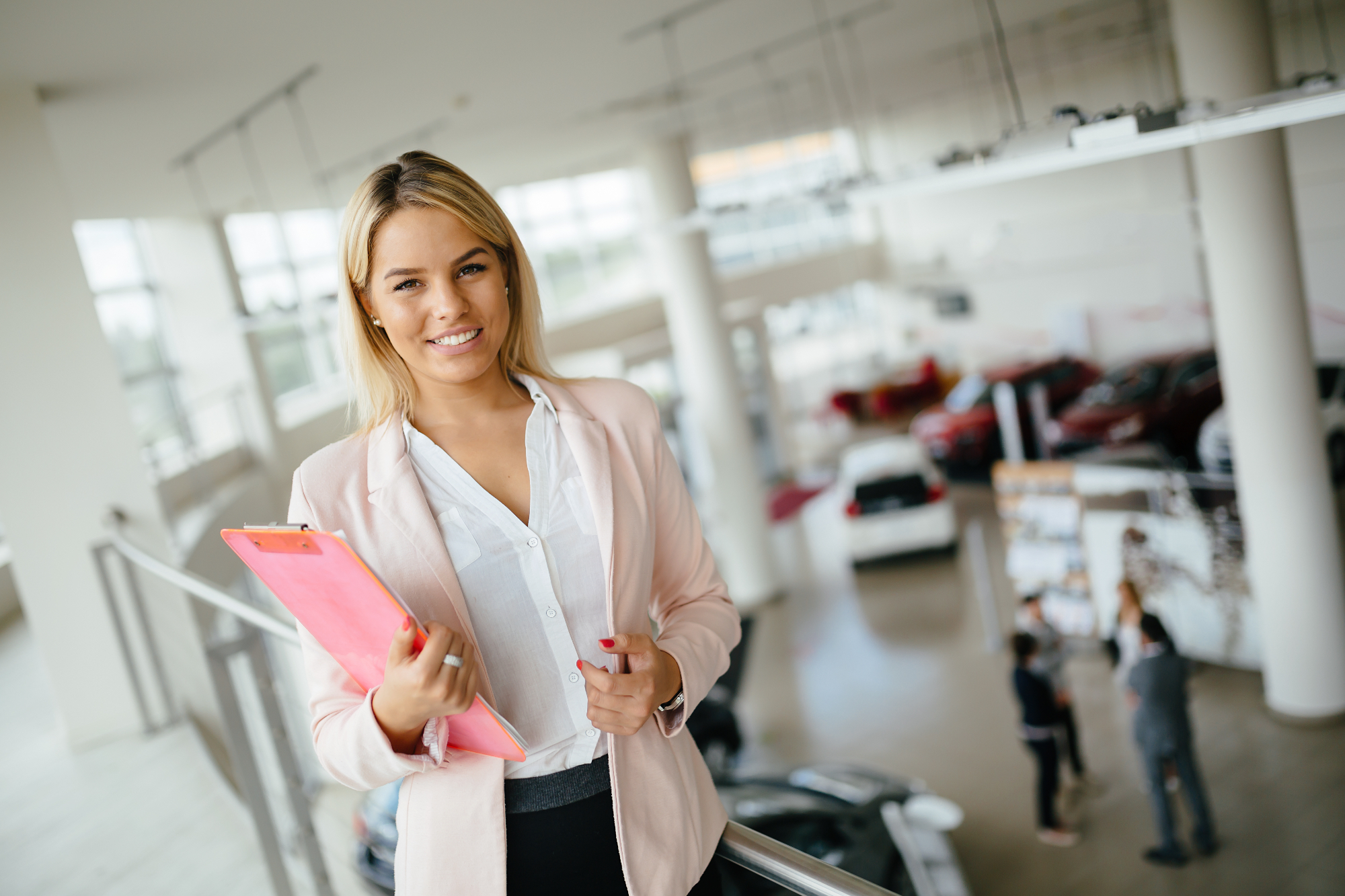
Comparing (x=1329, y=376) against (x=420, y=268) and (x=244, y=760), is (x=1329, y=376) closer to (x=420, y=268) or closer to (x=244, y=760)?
(x=244, y=760)

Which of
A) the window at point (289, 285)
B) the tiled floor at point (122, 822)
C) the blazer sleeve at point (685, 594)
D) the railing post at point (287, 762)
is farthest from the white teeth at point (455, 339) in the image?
the window at point (289, 285)

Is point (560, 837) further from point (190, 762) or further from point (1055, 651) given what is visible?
point (1055, 651)

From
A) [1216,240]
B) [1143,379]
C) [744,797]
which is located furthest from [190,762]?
[1143,379]

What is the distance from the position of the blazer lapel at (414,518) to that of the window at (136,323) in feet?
26.7

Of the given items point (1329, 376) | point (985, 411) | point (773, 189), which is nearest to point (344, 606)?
point (1329, 376)

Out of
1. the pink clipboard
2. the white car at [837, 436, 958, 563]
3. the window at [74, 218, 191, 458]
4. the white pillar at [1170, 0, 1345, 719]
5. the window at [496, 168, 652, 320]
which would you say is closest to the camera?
the pink clipboard

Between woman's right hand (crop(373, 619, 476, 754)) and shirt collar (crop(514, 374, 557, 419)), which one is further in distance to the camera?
shirt collar (crop(514, 374, 557, 419))

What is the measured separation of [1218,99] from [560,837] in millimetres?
5836

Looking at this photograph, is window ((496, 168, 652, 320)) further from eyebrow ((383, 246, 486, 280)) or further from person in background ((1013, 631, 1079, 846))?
eyebrow ((383, 246, 486, 280))

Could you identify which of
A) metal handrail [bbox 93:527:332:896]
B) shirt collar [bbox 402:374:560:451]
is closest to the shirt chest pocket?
shirt collar [bbox 402:374:560:451]

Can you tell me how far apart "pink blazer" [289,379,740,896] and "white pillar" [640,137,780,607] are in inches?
342

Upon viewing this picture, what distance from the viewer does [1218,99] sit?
538cm

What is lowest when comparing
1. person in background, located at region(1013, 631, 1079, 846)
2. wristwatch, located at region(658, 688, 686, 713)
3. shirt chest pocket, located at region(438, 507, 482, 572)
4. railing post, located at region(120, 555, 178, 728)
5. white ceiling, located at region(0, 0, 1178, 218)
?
person in background, located at region(1013, 631, 1079, 846)

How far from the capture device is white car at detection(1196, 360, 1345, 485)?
815 cm
